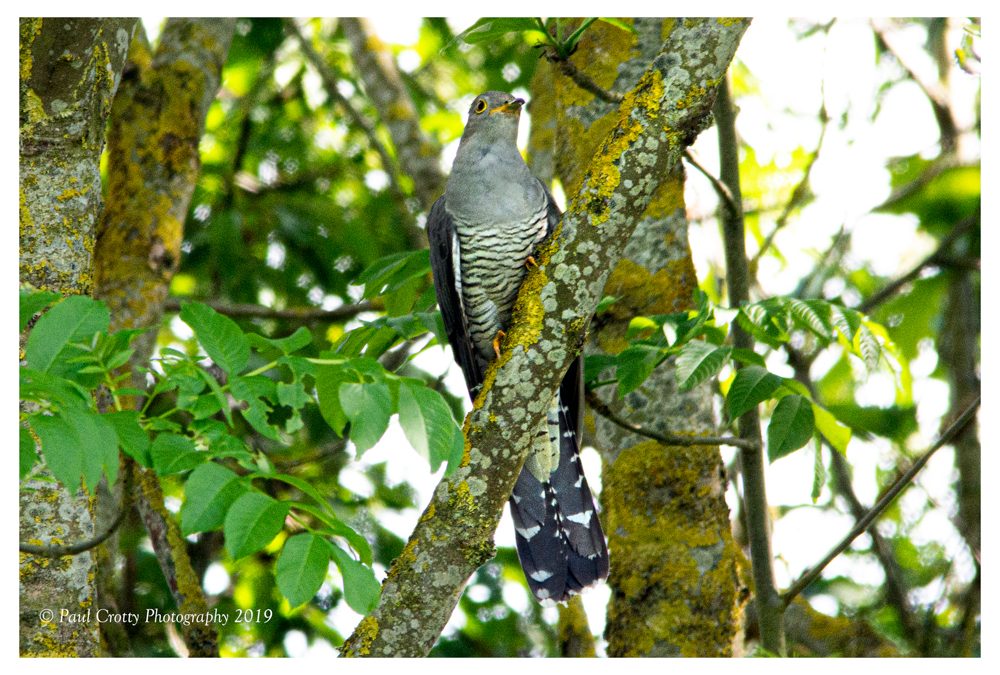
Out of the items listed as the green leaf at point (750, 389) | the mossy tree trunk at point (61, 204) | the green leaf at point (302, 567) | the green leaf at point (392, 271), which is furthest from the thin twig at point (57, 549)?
the green leaf at point (750, 389)

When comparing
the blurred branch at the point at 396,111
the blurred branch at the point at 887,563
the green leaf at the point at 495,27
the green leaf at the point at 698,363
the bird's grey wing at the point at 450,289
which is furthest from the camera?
the blurred branch at the point at 396,111

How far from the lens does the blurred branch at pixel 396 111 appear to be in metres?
4.96

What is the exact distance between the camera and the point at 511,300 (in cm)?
365

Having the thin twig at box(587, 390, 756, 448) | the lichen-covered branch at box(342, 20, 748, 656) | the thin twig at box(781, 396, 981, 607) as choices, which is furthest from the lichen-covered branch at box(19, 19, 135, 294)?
the thin twig at box(781, 396, 981, 607)

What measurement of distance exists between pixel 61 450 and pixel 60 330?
0.26 m

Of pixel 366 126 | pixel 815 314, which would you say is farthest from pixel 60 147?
pixel 366 126

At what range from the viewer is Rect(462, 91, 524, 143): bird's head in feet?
12.5

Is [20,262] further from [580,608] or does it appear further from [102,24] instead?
[580,608]

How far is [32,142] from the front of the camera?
2.81 m

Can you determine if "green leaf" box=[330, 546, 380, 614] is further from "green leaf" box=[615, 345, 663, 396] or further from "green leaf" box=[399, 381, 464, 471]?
"green leaf" box=[615, 345, 663, 396]

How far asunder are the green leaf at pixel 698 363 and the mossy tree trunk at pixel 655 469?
102cm

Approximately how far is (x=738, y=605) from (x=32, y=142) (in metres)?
2.71

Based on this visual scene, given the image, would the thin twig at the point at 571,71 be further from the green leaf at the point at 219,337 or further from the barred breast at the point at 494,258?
the green leaf at the point at 219,337

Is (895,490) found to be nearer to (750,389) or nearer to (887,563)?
(750,389)
